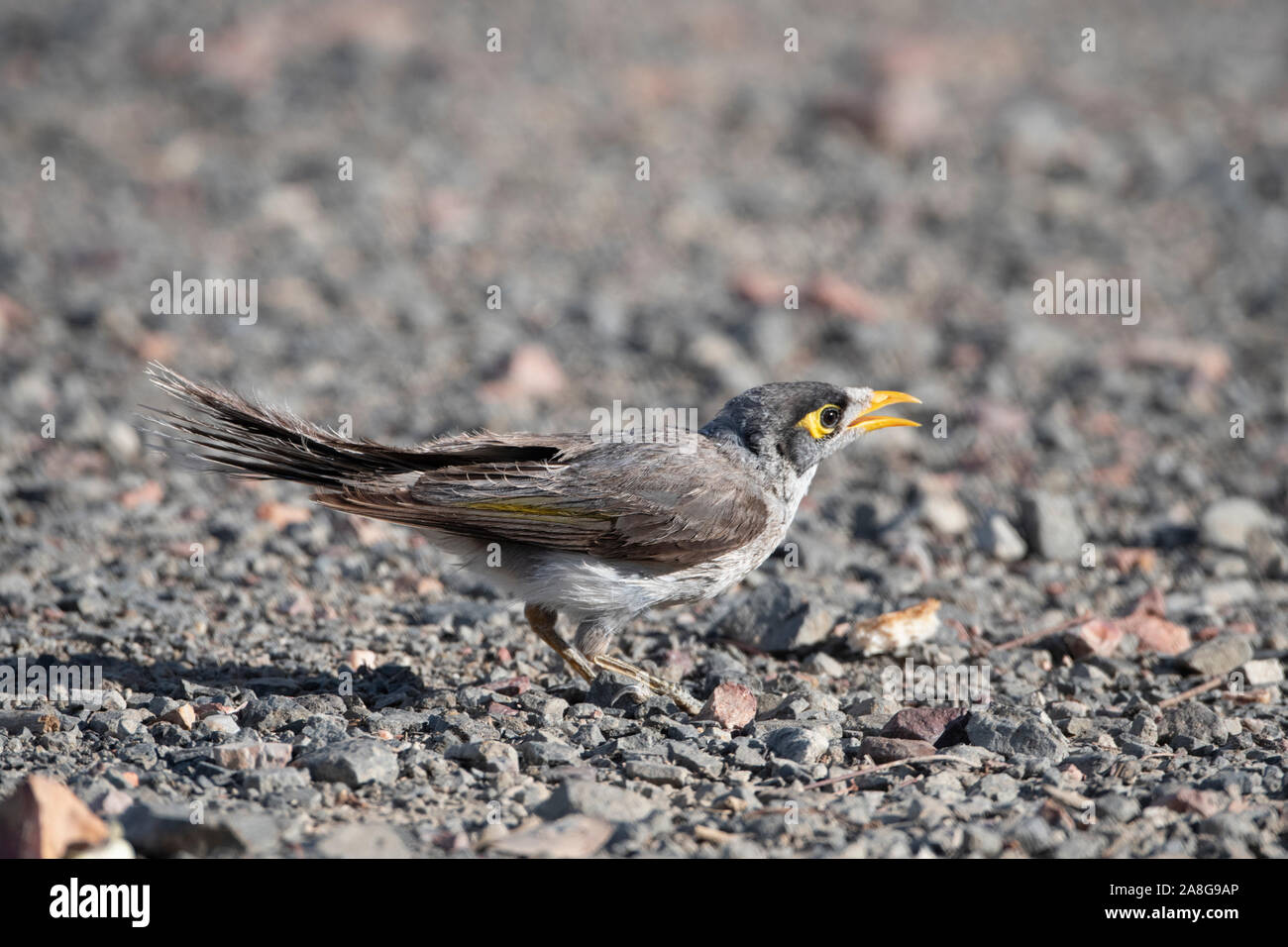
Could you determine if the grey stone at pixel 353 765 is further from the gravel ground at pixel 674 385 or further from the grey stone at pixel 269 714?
the grey stone at pixel 269 714

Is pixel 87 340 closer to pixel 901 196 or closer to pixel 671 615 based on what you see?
pixel 671 615

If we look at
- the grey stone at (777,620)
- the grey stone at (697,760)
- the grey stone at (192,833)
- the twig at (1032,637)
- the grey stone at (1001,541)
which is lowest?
the grey stone at (192,833)

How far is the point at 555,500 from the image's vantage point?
242 inches

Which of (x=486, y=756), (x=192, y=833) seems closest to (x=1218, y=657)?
(x=486, y=756)

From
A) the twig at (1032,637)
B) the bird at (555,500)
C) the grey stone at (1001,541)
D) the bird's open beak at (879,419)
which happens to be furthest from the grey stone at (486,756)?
the grey stone at (1001,541)

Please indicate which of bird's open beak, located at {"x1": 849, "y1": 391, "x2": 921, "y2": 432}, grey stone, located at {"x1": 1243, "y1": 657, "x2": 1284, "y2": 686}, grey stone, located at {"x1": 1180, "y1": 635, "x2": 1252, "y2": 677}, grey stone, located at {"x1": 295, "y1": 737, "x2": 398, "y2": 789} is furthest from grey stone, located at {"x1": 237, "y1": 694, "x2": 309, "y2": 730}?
grey stone, located at {"x1": 1243, "y1": 657, "x2": 1284, "y2": 686}

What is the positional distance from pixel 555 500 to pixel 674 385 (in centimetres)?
467

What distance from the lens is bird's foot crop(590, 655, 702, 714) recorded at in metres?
6.19

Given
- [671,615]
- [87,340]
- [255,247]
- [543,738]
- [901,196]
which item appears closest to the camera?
[543,738]

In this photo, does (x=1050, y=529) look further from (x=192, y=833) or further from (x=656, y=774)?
(x=192, y=833)

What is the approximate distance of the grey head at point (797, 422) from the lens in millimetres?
6629

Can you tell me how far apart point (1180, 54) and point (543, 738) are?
1601cm

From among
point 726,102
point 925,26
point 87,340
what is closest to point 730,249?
point 726,102

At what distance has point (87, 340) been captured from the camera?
10.8 metres
